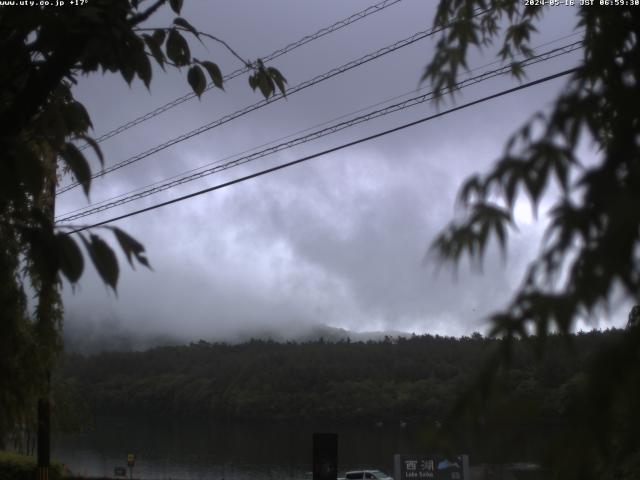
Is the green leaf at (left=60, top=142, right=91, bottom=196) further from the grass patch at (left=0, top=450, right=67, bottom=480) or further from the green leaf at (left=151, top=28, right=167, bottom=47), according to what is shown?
the grass patch at (left=0, top=450, right=67, bottom=480)

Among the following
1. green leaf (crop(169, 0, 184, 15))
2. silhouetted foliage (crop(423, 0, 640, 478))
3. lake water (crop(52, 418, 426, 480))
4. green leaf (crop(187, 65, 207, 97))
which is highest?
green leaf (crop(169, 0, 184, 15))

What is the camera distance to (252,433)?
328 feet

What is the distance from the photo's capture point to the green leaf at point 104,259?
2.24 metres

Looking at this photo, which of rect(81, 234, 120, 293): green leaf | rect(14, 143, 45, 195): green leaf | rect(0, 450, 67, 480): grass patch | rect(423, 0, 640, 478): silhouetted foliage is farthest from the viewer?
rect(0, 450, 67, 480): grass patch

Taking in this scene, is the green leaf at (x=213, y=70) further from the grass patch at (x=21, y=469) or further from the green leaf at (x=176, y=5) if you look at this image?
the grass patch at (x=21, y=469)

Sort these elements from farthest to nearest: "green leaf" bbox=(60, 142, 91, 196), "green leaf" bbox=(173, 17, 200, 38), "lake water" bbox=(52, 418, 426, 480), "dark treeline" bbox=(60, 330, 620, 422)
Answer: "dark treeline" bbox=(60, 330, 620, 422) → "lake water" bbox=(52, 418, 426, 480) → "green leaf" bbox=(173, 17, 200, 38) → "green leaf" bbox=(60, 142, 91, 196)

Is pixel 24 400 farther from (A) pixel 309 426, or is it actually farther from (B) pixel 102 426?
(B) pixel 102 426

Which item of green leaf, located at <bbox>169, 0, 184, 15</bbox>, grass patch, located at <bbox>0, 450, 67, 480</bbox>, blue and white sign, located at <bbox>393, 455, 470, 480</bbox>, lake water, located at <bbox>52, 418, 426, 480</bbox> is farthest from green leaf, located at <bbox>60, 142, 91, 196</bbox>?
lake water, located at <bbox>52, 418, 426, 480</bbox>

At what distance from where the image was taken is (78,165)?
2.64 m

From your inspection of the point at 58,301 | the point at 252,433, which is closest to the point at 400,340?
the point at 252,433

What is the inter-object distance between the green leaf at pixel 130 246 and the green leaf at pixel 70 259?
0.43 ft

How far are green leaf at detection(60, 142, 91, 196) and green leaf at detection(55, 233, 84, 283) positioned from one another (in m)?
0.36

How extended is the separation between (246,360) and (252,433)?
2050 centimetres

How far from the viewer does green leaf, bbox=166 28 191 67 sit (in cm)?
365
